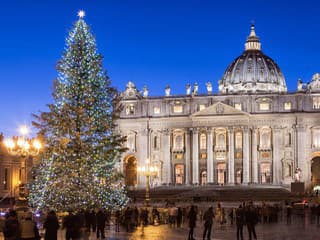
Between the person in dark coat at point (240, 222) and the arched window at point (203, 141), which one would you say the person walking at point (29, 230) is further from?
the arched window at point (203, 141)

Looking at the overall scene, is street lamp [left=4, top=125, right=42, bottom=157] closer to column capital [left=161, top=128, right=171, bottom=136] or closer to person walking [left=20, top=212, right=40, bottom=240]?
person walking [left=20, top=212, right=40, bottom=240]

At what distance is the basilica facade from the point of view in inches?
3231

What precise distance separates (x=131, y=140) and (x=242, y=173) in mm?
15548

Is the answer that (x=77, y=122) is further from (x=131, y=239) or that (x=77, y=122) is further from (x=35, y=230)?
(x=35, y=230)

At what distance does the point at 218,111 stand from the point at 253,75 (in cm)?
2387

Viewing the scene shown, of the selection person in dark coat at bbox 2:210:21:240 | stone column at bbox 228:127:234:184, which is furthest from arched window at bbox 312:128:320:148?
person in dark coat at bbox 2:210:21:240

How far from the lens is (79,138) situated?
27.7 meters

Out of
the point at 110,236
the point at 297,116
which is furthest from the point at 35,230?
the point at 297,116

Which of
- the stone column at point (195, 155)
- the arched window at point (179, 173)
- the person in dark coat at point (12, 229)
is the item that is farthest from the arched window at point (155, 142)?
the person in dark coat at point (12, 229)

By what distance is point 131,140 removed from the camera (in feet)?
288

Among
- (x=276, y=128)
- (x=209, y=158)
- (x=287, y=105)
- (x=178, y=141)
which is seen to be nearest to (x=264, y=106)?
(x=287, y=105)

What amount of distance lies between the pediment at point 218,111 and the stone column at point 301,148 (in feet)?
22.1

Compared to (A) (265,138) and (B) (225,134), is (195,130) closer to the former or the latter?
(B) (225,134)

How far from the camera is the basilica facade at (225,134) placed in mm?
82062
